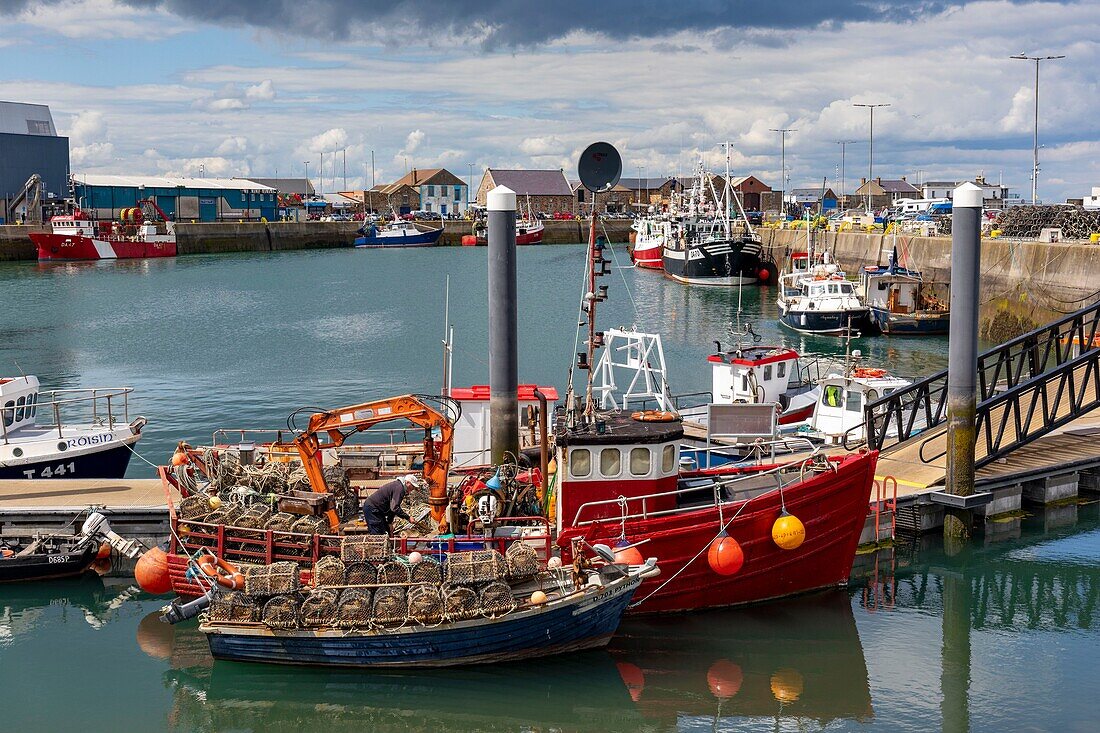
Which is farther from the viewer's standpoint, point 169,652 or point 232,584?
point 169,652

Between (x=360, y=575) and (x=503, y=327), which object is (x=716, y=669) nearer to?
(x=360, y=575)

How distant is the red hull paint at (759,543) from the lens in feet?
48.9

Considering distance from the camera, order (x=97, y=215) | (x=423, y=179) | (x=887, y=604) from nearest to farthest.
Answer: (x=887, y=604) < (x=97, y=215) < (x=423, y=179)

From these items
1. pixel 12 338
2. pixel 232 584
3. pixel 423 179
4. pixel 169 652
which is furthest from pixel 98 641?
pixel 423 179

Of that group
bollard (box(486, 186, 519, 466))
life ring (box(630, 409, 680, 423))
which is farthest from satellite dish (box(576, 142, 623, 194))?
life ring (box(630, 409, 680, 423))

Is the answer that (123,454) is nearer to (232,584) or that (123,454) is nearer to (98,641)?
(98,641)

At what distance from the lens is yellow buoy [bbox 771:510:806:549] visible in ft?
48.5

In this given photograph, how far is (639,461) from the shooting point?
1505cm

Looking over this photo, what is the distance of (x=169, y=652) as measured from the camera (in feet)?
49.3

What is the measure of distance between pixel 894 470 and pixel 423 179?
153 metres

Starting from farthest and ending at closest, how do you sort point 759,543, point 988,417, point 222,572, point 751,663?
1. point 988,417
2. point 759,543
3. point 751,663
4. point 222,572

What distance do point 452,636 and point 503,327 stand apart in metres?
5.47

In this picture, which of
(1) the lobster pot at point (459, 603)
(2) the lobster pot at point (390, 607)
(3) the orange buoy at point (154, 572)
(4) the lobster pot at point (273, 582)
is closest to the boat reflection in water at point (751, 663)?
(1) the lobster pot at point (459, 603)

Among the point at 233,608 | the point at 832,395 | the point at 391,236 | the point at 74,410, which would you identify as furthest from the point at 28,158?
the point at 233,608
